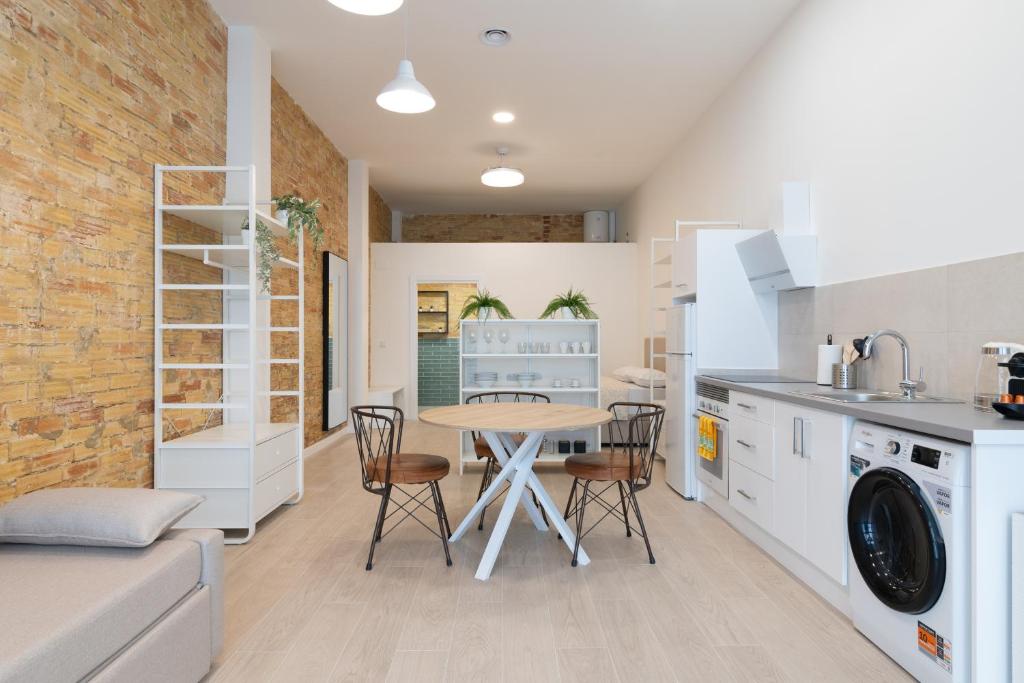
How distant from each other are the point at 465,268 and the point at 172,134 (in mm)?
5412

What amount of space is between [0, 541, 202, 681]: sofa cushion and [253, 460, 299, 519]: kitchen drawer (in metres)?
1.55

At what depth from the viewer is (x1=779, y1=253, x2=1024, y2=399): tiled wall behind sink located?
235cm

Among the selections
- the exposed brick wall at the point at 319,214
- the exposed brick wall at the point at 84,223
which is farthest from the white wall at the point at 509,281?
the exposed brick wall at the point at 84,223

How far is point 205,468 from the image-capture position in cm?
338

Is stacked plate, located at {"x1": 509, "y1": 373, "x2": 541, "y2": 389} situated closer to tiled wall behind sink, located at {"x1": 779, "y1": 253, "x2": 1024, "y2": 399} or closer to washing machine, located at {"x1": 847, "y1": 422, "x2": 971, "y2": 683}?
tiled wall behind sink, located at {"x1": 779, "y1": 253, "x2": 1024, "y2": 399}

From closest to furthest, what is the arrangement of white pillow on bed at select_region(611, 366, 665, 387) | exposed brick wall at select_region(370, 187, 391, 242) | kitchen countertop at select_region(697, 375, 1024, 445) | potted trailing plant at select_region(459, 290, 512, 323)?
1. kitchen countertop at select_region(697, 375, 1024, 445)
2. potted trailing plant at select_region(459, 290, 512, 323)
3. white pillow on bed at select_region(611, 366, 665, 387)
4. exposed brick wall at select_region(370, 187, 391, 242)

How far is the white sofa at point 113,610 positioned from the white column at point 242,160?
2.18m

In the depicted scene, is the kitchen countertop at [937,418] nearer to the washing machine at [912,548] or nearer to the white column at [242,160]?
the washing machine at [912,548]

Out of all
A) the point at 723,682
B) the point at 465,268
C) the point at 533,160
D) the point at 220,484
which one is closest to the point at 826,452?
the point at 723,682

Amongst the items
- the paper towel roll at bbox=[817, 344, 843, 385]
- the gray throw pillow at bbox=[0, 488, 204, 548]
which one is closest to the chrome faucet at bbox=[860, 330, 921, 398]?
the paper towel roll at bbox=[817, 344, 843, 385]

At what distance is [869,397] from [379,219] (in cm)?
747

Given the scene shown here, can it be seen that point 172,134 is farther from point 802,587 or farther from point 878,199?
point 802,587

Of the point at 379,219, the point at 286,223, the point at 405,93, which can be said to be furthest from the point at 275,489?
the point at 379,219

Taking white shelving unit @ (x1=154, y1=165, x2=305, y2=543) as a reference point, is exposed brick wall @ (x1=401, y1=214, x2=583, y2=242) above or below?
above
